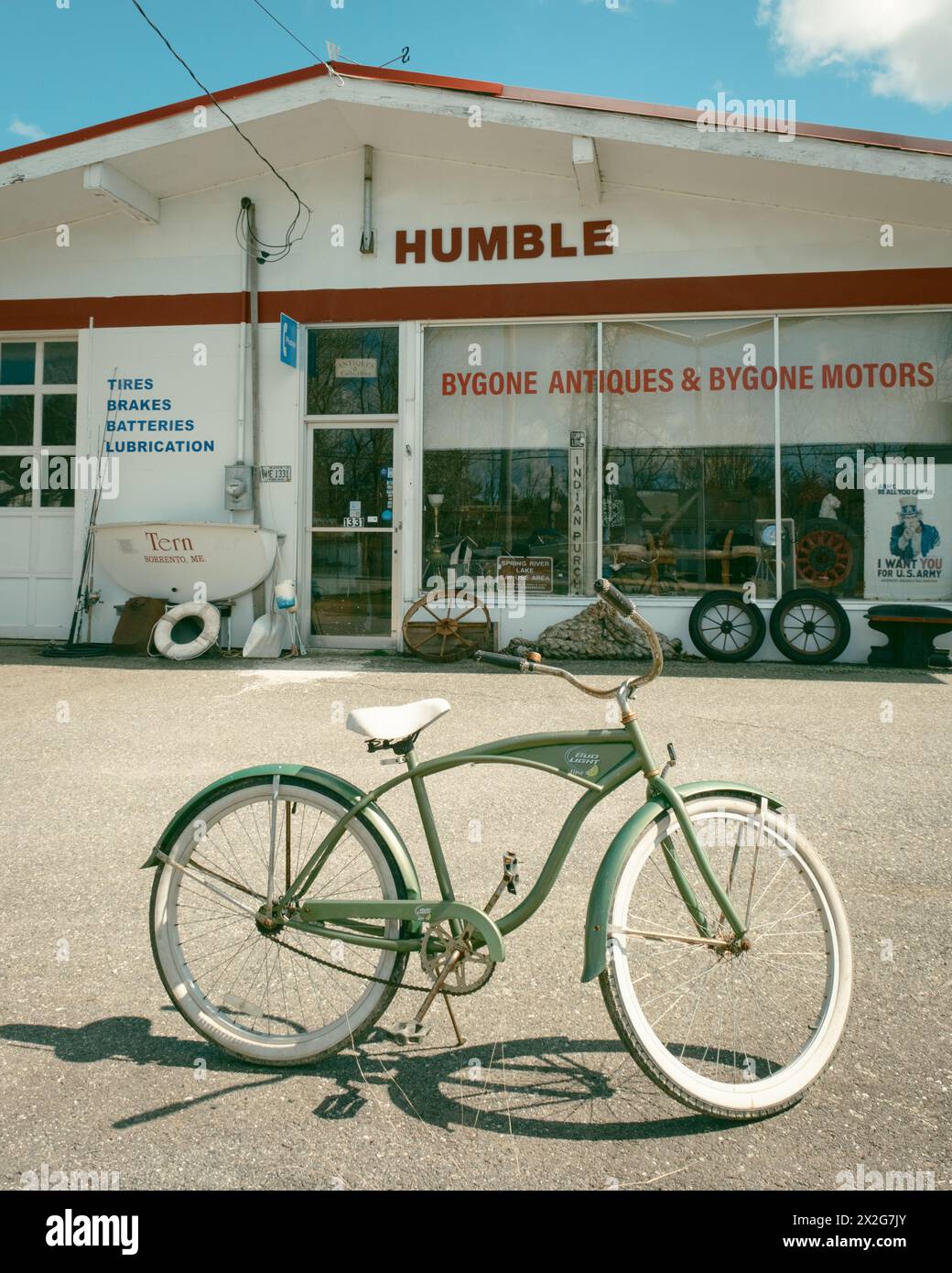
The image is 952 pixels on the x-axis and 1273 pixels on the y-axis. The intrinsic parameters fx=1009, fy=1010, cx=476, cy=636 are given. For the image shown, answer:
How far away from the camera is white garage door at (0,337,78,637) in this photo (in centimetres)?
1170

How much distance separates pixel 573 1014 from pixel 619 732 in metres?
0.98

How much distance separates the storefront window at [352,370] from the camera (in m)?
11.2

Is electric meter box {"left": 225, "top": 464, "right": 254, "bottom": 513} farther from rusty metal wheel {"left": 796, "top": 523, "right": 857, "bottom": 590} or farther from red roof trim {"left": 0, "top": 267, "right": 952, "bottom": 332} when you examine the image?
rusty metal wheel {"left": 796, "top": 523, "right": 857, "bottom": 590}

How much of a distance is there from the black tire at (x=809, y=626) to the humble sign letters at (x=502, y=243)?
13.8ft

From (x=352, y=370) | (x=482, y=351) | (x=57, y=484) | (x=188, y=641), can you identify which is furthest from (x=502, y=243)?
(x=57, y=484)

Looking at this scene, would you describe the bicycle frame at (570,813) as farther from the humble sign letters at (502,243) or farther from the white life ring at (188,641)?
the humble sign letters at (502,243)

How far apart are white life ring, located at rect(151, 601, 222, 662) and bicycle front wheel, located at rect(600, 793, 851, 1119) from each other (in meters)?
8.03

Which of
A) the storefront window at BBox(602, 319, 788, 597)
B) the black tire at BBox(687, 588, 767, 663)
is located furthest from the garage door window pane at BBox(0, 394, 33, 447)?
the black tire at BBox(687, 588, 767, 663)

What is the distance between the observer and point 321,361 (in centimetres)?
1130

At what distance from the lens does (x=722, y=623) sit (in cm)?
1039
